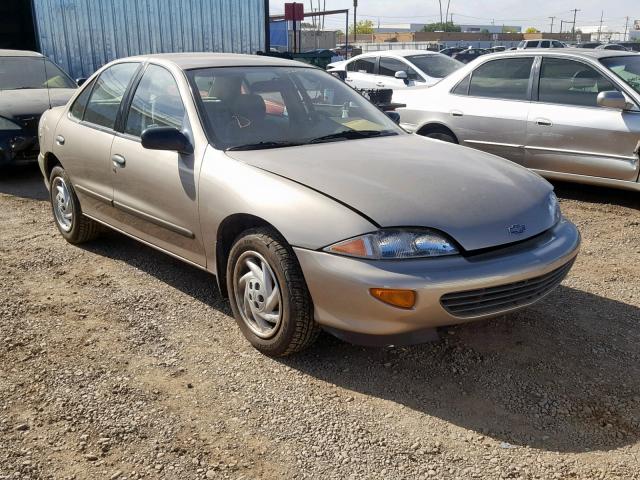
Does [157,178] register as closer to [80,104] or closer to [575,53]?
[80,104]

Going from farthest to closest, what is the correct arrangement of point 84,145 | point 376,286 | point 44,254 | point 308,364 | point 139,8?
point 139,8, point 44,254, point 84,145, point 308,364, point 376,286

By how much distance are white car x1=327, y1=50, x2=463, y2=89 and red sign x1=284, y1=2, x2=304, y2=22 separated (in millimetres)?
7300

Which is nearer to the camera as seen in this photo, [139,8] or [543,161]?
[543,161]

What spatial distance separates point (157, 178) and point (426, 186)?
5.49 ft

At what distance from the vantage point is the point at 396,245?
2.82 metres

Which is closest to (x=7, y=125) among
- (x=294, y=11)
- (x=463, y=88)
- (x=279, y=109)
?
(x=279, y=109)

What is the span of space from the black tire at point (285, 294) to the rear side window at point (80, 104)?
7.58 feet

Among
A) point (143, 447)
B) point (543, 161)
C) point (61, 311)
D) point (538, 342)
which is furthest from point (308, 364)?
point (543, 161)

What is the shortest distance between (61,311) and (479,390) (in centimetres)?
257

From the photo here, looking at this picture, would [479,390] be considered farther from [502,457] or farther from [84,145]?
[84,145]

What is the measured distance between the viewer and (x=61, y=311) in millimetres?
3910

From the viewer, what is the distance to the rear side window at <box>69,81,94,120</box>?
191 inches

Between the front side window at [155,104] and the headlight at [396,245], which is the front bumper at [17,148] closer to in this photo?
the front side window at [155,104]

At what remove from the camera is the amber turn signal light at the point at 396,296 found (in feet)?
8.96
